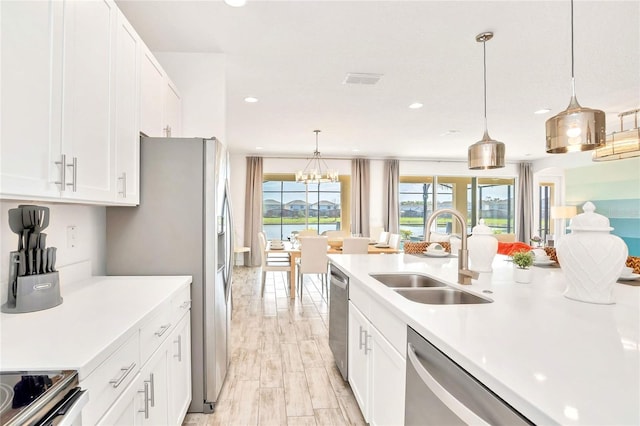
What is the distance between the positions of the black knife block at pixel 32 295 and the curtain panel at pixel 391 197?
7475 mm

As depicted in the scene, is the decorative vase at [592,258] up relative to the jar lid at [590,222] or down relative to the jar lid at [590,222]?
down

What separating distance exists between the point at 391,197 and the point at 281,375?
20.6 ft

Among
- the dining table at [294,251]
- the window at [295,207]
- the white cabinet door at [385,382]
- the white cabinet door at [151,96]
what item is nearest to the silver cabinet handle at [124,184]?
the white cabinet door at [151,96]

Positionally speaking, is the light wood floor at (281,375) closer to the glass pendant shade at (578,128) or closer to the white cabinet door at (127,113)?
the white cabinet door at (127,113)

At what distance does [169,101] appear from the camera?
261 cm

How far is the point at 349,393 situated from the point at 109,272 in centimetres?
182

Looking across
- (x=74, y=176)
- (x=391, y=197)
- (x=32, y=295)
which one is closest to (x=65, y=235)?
(x=32, y=295)

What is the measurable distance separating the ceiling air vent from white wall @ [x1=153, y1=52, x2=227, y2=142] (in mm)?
1186

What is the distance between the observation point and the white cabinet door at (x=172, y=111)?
2544 mm

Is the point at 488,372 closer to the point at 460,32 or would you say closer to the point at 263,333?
the point at 460,32

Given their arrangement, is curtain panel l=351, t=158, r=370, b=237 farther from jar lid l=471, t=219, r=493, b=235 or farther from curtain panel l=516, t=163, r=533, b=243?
jar lid l=471, t=219, r=493, b=235

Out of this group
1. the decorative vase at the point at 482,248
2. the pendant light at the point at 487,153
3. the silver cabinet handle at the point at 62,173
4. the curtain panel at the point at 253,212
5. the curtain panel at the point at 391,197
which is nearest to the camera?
the silver cabinet handle at the point at 62,173

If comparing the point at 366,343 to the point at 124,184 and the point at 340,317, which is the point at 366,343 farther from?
the point at 124,184

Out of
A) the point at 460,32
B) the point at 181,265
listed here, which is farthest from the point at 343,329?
the point at 460,32
